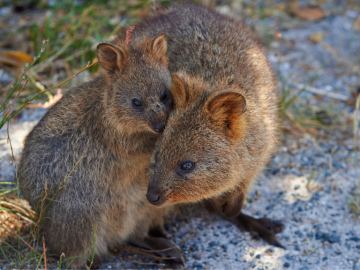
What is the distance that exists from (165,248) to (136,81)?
1717 millimetres

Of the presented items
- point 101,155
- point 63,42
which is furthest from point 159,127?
point 63,42

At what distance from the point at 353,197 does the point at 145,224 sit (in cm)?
239

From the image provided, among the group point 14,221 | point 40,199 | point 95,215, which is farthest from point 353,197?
point 14,221

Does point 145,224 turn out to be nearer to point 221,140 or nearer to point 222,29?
point 221,140

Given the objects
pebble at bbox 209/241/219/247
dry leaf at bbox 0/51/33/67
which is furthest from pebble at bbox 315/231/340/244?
dry leaf at bbox 0/51/33/67

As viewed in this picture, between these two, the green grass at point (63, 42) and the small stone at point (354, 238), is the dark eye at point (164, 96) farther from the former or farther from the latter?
the small stone at point (354, 238)

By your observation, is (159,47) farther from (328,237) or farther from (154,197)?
(328,237)

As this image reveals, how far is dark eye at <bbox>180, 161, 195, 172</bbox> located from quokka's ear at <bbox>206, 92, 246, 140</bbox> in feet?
1.28

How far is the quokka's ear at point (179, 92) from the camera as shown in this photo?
329cm

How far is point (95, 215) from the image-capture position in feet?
12.7

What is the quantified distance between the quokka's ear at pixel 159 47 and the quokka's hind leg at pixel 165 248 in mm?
1828

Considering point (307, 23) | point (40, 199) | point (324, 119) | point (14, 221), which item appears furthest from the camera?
point (307, 23)

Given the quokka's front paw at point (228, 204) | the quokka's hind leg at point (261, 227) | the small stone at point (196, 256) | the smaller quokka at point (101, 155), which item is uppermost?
the smaller quokka at point (101, 155)

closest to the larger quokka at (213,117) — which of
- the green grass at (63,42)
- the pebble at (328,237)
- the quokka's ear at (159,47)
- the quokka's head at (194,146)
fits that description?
the quokka's head at (194,146)
